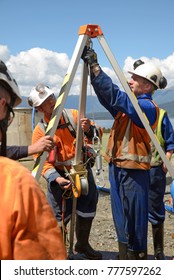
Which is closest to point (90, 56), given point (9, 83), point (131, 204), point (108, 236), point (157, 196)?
point (131, 204)

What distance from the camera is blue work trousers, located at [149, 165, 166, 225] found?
4.23m

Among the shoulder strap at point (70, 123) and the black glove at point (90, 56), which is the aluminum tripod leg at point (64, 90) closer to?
the black glove at point (90, 56)

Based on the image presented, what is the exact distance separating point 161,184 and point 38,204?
11.5 feet

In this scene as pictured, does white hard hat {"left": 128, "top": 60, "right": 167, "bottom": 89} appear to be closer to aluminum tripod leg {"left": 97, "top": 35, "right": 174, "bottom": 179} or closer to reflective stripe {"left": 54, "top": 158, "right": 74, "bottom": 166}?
aluminum tripod leg {"left": 97, "top": 35, "right": 174, "bottom": 179}

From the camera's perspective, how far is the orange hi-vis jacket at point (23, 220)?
3.29 feet

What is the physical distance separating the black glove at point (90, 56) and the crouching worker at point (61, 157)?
722 mm

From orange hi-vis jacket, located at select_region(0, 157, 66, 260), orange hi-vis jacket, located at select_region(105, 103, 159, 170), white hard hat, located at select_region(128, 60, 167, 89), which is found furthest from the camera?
white hard hat, located at select_region(128, 60, 167, 89)

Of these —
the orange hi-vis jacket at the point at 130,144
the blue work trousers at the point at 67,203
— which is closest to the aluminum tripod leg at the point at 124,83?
the orange hi-vis jacket at the point at 130,144

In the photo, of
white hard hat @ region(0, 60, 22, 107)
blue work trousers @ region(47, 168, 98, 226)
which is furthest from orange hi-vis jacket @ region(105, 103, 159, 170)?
white hard hat @ region(0, 60, 22, 107)

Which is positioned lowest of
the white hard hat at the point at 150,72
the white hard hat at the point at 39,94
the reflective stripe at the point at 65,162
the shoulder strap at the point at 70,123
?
the reflective stripe at the point at 65,162

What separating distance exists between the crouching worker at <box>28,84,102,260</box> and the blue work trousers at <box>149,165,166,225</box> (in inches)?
30.2

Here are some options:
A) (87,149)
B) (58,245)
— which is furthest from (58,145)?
(58,245)

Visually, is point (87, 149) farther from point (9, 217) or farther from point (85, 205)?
point (9, 217)
